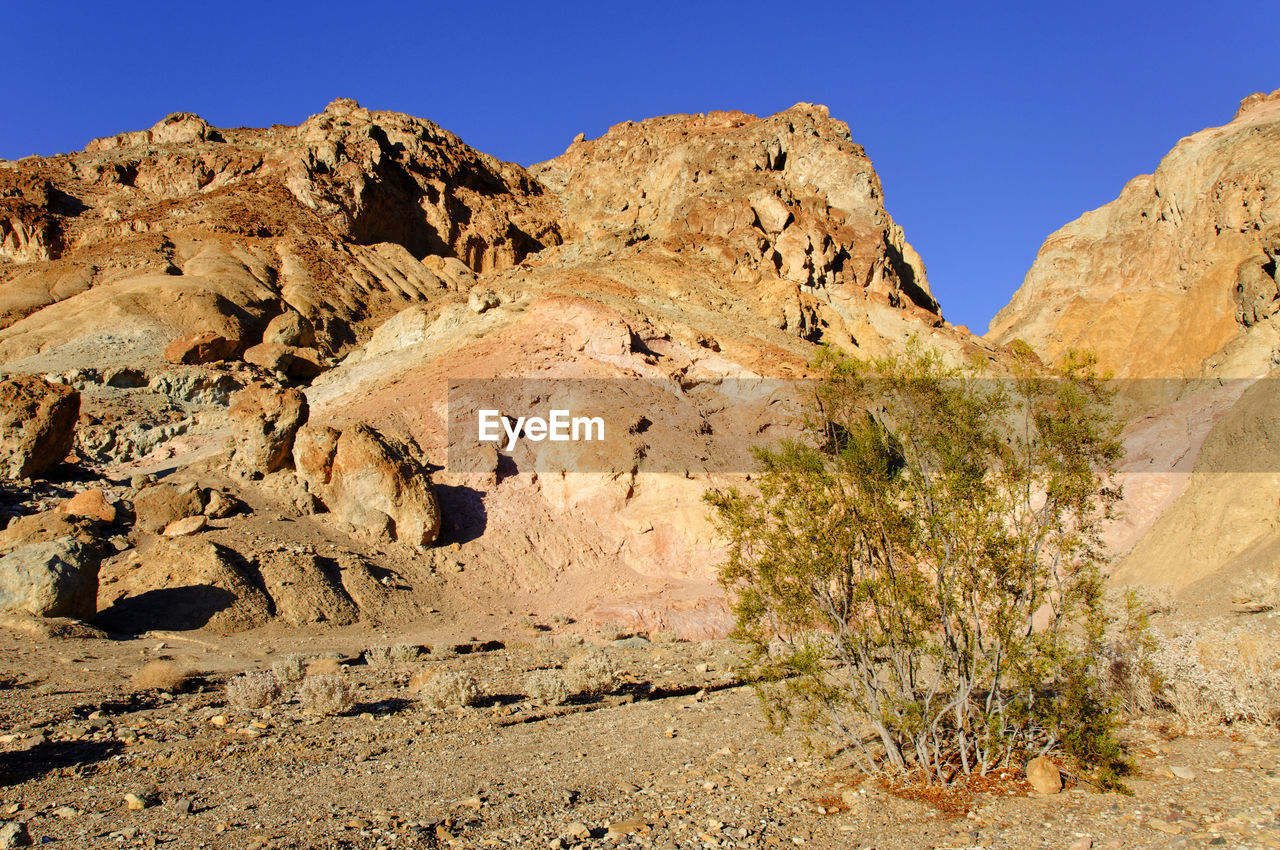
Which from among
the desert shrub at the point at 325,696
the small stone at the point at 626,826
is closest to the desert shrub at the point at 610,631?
the desert shrub at the point at 325,696

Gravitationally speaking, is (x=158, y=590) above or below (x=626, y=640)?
above

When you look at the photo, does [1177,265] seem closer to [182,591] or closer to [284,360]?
[284,360]

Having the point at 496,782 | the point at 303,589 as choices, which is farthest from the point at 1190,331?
the point at 496,782

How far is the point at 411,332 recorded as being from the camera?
27.7m

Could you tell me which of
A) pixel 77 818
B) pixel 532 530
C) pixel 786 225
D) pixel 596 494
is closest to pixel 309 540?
pixel 532 530

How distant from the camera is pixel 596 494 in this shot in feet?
69.3

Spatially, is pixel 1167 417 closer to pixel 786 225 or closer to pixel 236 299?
pixel 786 225

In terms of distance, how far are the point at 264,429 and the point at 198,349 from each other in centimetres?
1275

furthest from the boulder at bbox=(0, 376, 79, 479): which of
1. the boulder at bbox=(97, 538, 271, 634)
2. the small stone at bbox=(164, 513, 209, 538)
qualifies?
the boulder at bbox=(97, 538, 271, 634)

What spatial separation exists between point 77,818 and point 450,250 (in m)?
44.3

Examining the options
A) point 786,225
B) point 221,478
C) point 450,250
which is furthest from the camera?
point 450,250

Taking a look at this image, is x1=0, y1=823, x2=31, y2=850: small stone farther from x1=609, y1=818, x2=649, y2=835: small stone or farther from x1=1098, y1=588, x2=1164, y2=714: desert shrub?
x1=1098, y1=588, x2=1164, y2=714: desert shrub

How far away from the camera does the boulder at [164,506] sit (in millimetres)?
16797

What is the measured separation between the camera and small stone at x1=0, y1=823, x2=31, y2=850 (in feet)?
17.0
